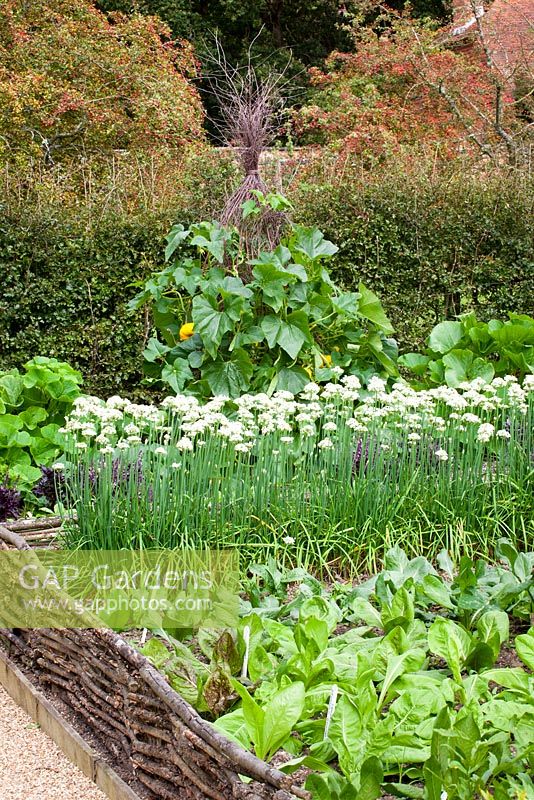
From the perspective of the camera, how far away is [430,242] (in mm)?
7293

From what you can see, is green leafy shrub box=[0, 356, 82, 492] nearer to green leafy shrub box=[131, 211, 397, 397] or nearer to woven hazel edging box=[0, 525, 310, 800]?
green leafy shrub box=[131, 211, 397, 397]

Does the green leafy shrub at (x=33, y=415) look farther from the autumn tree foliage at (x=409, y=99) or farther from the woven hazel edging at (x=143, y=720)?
the autumn tree foliage at (x=409, y=99)

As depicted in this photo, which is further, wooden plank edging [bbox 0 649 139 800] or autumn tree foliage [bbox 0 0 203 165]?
autumn tree foliage [bbox 0 0 203 165]

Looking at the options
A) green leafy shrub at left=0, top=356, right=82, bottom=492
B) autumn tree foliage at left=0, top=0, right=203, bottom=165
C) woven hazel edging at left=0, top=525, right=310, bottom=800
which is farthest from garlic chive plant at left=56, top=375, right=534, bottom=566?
autumn tree foliage at left=0, top=0, right=203, bottom=165

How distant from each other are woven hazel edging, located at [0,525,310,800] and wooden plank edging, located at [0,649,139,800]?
0.05 m

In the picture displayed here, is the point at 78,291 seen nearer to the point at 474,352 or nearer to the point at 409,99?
the point at 474,352

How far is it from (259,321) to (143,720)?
10.7 feet

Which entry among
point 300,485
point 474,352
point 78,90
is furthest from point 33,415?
point 78,90

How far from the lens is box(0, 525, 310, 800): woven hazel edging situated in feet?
6.38

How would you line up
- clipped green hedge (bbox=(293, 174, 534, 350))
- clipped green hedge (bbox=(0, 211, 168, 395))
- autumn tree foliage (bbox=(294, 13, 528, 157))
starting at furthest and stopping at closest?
autumn tree foliage (bbox=(294, 13, 528, 157)) → clipped green hedge (bbox=(293, 174, 534, 350)) → clipped green hedge (bbox=(0, 211, 168, 395))

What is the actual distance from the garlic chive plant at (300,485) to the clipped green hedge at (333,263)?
295cm

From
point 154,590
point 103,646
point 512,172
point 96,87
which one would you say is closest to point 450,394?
point 154,590

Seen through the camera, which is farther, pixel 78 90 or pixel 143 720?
pixel 78 90

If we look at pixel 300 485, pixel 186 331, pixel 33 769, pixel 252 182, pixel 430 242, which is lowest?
pixel 33 769
